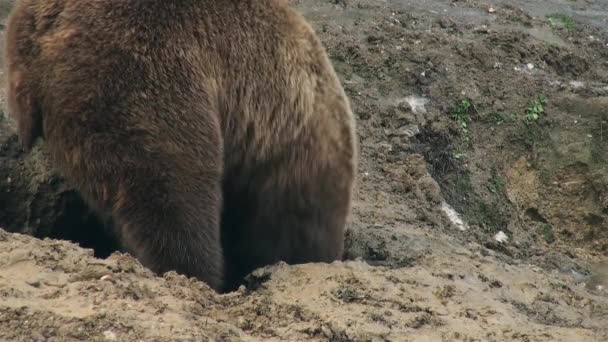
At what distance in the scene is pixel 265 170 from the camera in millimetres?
4336

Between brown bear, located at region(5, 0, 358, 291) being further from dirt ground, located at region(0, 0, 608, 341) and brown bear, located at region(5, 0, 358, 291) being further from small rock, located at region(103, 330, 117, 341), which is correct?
small rock, located at region(103, 330, 117, 341)

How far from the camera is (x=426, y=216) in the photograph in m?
6.00

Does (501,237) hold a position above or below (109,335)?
below

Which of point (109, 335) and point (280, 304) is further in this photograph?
point (280, 304)

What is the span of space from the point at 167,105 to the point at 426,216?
272 cm

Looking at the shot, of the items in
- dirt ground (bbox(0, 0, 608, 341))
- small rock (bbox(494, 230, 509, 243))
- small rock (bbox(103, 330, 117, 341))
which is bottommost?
small rock (bbox(494, 230, 509, 243))

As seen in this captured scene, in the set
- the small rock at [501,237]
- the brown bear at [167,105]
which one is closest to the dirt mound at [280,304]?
the brown bear at [167,105]

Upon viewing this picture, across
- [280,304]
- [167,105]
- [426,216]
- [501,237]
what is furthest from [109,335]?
[501,237]

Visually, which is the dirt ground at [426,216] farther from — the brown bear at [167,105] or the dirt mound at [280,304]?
the brown bear at [167,105]

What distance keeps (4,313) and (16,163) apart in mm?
2176

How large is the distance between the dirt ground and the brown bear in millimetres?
391

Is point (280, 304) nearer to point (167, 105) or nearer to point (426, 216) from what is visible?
point (167, 105)

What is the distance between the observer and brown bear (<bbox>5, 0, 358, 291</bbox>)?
3652 mm

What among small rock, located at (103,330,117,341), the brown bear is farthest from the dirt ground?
the brown bear
